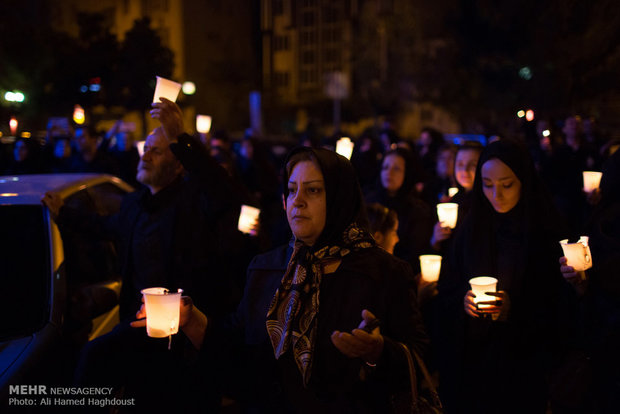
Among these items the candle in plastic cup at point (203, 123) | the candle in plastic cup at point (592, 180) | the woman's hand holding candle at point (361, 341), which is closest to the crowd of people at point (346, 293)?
the woman's hand holding candle at point (361, 341)

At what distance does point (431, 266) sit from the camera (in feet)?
15.1

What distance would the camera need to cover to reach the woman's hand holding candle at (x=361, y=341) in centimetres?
224

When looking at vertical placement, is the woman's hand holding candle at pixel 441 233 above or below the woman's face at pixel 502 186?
below

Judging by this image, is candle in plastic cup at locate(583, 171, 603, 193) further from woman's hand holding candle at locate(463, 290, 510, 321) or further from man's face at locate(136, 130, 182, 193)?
man's face at locate(136, 130, 182, 193)

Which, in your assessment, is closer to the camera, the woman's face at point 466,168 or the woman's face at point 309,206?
the woman's face at point 309,206

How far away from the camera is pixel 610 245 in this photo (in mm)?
3576

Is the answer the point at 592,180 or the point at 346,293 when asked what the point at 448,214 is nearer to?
the point at 592,180

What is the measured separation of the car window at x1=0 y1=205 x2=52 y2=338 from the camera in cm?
378

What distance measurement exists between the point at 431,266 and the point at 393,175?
1.89m

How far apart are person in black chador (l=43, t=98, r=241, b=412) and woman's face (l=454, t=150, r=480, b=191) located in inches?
92.4

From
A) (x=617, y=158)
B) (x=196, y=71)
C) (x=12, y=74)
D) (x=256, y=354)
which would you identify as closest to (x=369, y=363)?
(x=256, y=354)

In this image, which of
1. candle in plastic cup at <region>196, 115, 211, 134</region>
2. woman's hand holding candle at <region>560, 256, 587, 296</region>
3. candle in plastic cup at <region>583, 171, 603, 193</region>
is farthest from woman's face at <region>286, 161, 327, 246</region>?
candle in plastic cup at <region>196, 115, 211, 134</region>

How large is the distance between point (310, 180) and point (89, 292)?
2190mm

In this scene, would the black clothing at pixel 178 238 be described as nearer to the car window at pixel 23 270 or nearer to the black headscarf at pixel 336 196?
the car window at pixel 23 270
